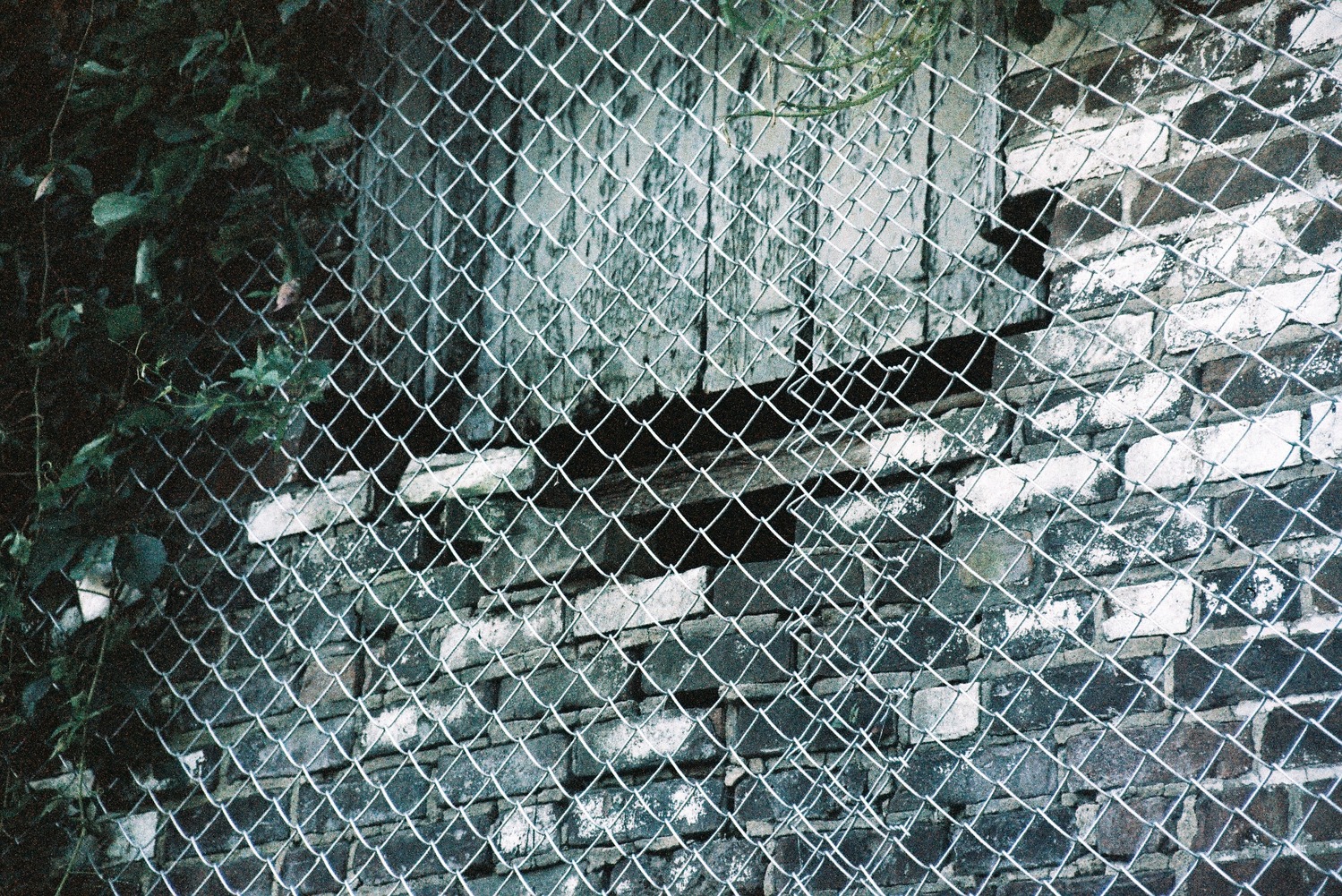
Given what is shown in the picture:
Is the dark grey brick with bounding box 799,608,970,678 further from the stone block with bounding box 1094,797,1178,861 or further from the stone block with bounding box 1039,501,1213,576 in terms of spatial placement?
the stone block with bounding box 1094,797,1178,861

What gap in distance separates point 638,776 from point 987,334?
86cm

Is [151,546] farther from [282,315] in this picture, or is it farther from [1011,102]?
[1011,102]

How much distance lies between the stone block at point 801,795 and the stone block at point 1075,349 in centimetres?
63

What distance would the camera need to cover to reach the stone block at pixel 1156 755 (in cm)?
191

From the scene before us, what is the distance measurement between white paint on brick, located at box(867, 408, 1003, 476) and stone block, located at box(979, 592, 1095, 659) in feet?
0.82

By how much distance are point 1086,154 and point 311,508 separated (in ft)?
4.92

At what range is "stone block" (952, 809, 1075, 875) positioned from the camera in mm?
1989

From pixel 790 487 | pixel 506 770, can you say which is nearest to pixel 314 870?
pixel 506 770

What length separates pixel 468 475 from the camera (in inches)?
107

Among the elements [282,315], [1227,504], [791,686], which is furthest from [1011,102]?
[282,315]

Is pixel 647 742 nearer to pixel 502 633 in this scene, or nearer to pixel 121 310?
pixel 502 633

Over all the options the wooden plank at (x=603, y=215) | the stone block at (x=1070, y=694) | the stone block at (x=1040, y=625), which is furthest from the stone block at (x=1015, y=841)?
the wooden plank at (x=603, y=215)

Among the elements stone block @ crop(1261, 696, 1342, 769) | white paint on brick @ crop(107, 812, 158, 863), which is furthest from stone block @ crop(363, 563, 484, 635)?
stone block @ crop(1261, 696, 1342, 769)

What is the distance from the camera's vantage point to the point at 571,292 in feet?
9.04
